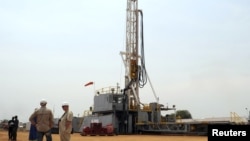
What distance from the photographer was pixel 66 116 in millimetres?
8852

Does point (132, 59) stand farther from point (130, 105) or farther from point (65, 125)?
point (65, 125)

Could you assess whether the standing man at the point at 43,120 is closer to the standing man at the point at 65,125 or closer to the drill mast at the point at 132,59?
the standing man at the point at 65,125

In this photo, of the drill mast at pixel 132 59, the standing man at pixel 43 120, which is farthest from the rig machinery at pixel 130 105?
the standing man at pixel 43 120

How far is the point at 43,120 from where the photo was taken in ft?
30.1

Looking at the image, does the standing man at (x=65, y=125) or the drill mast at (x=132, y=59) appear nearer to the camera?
the standing man at (x=65, y=125)

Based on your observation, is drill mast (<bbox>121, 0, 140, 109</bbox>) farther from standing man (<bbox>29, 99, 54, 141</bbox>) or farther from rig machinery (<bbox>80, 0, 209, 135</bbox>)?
standing man (<bbox>29, 99, 54, 141</bbox>)

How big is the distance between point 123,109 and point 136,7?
10830 millimetres

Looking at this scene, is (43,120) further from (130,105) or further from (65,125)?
(130,105)

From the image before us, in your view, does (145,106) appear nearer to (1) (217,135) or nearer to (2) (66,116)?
(2) (66,116)

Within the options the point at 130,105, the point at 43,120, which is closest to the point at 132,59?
the point at 130,105

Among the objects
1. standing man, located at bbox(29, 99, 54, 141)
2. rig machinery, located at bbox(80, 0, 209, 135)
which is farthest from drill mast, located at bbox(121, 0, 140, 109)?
standing man, located at bbox(29, 99, 54, 141)

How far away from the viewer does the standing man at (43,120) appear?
916cm

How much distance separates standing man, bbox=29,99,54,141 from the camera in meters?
9.16

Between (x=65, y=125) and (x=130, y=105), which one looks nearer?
(x=65, y=125)
